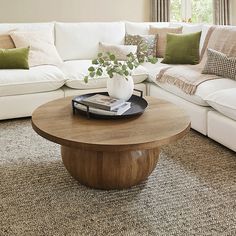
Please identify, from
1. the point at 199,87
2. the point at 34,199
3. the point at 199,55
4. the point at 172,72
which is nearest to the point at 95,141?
the point at 34,199

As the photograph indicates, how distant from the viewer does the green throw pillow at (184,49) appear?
369 centimetres

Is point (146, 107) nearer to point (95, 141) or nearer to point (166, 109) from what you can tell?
point (166, 109)

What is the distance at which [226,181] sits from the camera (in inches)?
85.6

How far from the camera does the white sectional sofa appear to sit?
279 cm

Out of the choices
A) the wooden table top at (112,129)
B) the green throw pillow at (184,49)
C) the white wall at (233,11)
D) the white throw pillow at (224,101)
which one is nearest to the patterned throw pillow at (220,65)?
the white throw pillow at (224,101)

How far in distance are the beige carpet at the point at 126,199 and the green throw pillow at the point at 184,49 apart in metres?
1.36

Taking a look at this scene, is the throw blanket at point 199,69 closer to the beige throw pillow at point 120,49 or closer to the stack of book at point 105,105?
the beige throw pillow at point 120,49

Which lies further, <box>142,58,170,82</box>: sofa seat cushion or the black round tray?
<box>142,58,170,82</box>: sofa seat cushion

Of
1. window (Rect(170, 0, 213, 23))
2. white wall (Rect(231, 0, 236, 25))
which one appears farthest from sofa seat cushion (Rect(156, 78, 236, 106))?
white wall (Rect(231, 0, 236, 25))

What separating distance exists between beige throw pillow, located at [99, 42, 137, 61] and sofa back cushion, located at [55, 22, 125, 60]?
0.16 m

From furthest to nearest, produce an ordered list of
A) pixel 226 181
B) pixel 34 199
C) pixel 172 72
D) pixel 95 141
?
pixel 172 72 → pixel 226 181 → pixel 34 199 → pixel 95 141

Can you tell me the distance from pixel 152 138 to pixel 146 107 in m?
0.53

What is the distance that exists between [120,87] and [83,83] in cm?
125

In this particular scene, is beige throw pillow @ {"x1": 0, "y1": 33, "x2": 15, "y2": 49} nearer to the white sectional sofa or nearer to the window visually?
the white sectional sofa
